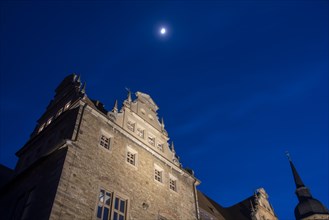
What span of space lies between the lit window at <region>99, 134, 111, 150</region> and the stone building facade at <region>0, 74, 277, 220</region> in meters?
0.06

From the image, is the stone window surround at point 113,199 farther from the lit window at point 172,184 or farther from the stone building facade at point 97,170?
the lit window at point 172,184

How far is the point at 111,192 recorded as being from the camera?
1438 centimetres

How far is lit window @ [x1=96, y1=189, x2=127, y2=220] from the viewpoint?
1335cm

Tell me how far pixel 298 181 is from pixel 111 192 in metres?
37.6

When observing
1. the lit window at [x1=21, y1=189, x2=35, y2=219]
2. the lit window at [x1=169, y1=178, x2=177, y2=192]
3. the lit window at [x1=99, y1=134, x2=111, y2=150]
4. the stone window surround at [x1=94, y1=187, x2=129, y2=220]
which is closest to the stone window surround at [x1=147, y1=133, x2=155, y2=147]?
the lit window at [x1=169, y1=178, x2=177, y2=192]

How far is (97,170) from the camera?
562 inches

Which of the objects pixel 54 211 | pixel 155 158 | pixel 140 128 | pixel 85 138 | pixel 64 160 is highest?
pixel 140 128

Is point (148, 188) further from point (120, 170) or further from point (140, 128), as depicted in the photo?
point (140, 128)

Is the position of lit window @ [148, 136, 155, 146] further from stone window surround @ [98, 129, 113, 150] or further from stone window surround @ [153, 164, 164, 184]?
stone window surround @ [98, 129, 113, 150]

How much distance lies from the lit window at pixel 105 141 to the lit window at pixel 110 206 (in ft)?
8.87

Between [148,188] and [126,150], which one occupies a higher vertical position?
[126,150]

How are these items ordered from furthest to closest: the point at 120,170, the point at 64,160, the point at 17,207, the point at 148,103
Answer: the point at 148,103 → the point at 120,170 → the point at 17,207 → the point at 64,160

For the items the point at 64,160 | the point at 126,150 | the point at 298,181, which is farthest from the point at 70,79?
the point at 298,181

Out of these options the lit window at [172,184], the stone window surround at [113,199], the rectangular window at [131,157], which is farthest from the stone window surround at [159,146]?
the stone window surround at [113,199]
